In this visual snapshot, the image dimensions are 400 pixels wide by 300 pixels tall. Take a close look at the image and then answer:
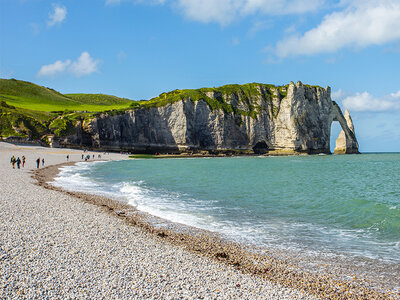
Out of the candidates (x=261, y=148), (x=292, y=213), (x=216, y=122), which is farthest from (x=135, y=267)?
(x=261, y=148)

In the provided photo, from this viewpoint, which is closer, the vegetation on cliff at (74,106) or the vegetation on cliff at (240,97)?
the vegetation on cliff at (74,106)

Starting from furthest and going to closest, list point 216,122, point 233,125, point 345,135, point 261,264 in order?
point 345,135, point 233,125, point 216,122, point 261,264

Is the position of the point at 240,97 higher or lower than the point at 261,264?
higher

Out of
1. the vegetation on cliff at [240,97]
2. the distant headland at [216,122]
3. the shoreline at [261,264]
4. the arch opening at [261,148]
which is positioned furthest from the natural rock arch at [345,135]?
the shoreline at [261,264]

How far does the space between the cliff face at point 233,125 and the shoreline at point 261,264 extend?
93.5 m

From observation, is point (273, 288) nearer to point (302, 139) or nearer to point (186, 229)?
point (186, 229)

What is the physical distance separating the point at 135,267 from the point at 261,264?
411cm

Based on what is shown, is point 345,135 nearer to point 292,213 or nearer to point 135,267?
point 292,213

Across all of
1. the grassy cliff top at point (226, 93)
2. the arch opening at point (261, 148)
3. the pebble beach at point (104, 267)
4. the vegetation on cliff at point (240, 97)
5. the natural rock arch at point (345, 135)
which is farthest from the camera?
the natural rock arch at point (345, 135)

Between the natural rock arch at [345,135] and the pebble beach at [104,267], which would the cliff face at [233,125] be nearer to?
the natural rock arch at [345,135]

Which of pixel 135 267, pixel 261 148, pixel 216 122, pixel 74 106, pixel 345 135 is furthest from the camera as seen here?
pixel 74 106

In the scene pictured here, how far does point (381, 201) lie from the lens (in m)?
21.3

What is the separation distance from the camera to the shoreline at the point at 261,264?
7.89 meters

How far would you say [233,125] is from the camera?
121625 mm
